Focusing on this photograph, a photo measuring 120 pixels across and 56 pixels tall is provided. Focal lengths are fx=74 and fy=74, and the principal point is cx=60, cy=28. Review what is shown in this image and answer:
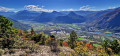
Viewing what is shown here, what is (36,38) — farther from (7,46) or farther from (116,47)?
(116,47)

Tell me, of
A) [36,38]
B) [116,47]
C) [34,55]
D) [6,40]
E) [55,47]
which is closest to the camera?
[34,55]

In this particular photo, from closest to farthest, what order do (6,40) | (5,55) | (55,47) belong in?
(5,55)
(6,40)
(55,47)

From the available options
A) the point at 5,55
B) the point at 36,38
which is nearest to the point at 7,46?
the point at 5,55

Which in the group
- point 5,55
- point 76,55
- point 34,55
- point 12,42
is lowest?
point 76,55

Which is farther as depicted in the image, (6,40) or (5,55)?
(6,40)

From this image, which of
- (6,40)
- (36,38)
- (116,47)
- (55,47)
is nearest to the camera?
(6,40)

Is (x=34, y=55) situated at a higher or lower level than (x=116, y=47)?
higher

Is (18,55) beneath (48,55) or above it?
above

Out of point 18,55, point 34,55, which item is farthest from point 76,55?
point 18,55

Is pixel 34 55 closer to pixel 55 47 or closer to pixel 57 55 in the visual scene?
pixel 57 55
